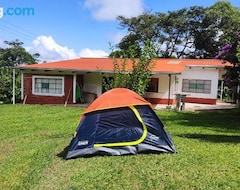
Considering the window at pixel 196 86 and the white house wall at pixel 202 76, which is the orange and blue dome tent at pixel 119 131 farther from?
the window at pixel 196 86

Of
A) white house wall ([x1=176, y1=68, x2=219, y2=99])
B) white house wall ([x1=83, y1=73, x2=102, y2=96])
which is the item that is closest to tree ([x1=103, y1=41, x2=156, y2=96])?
white house wall ([x1=83, y1=73, x2=102, y2=96])

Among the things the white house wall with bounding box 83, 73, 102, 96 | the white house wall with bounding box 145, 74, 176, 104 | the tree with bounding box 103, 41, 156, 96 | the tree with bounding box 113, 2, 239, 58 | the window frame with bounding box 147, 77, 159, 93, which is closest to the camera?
the tree with bounding box 103, 41, 156, 96

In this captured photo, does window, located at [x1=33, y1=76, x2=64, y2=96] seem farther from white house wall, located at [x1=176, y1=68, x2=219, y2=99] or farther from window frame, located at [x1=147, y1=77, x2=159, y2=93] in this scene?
white house wall, located at [x1=176, y1=68, x2=219, y2=99]

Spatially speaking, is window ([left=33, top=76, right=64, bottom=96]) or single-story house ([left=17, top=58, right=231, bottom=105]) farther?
window ([left=33, top=76, right=64, bottom=96])

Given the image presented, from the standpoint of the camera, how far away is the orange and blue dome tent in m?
6.58

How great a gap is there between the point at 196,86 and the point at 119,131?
1620cm

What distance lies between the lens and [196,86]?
21891 mm

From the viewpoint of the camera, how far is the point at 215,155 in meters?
6.62

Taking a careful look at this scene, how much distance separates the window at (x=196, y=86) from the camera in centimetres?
2155

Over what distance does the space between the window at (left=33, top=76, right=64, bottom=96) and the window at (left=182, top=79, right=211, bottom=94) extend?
9171 mm

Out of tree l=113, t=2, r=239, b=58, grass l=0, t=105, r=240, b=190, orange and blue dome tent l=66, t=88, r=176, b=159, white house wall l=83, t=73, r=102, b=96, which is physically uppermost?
tree l=113, t=2, r=239, b=58

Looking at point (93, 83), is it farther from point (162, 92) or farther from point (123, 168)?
point (123, 168)

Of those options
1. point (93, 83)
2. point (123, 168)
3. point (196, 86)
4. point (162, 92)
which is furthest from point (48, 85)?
point (123, 168)

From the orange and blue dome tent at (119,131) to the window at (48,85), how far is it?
1473 centimetres
